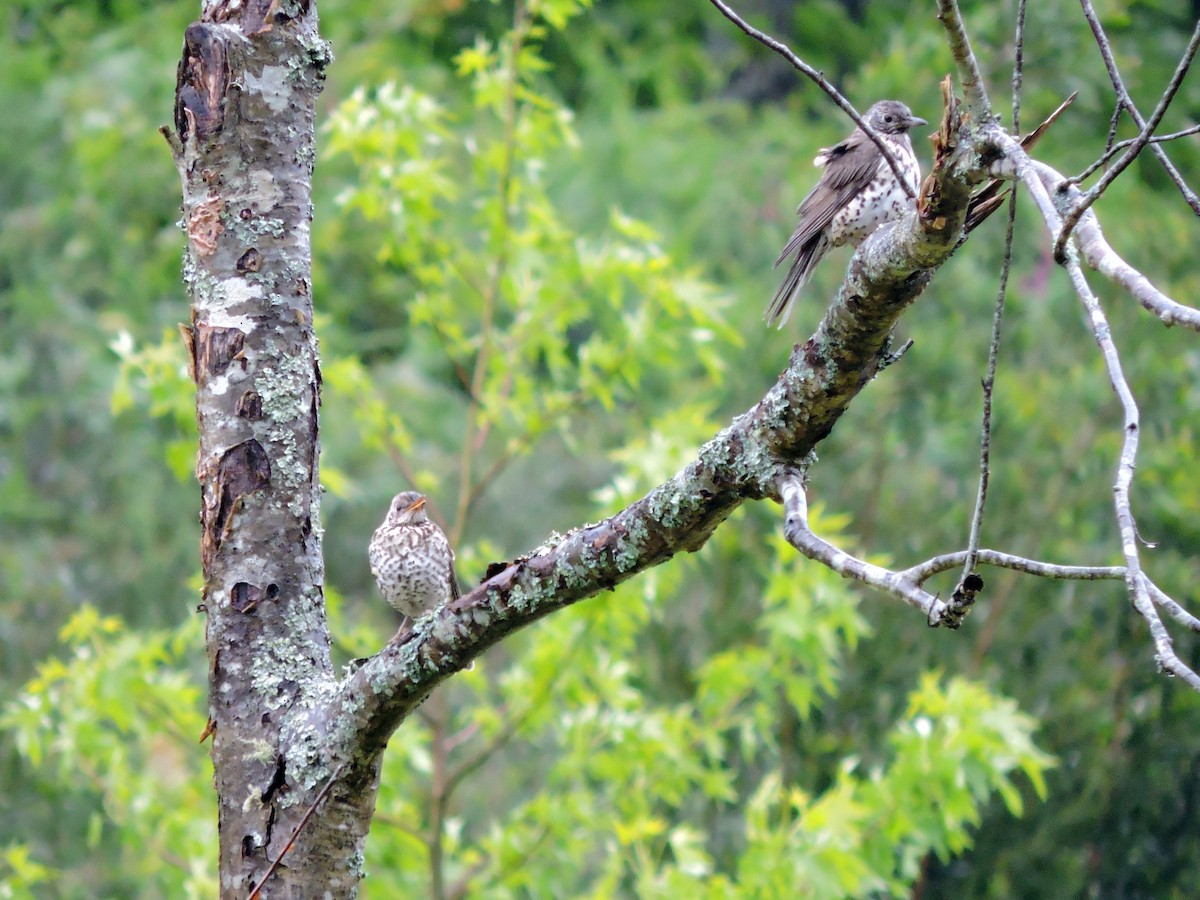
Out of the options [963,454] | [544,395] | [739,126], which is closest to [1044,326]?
[963,454]

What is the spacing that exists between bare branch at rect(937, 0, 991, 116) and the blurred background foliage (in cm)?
283

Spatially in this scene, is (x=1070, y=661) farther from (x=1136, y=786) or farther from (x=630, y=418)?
(x=630, y=418)

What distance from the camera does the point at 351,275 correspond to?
9.62 metres

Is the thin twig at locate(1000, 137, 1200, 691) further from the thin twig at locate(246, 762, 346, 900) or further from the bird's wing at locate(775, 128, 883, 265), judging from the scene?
the bird's wing at locate(775, 128, 883, 265)

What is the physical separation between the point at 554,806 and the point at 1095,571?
3.71m

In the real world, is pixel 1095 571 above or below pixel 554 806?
below

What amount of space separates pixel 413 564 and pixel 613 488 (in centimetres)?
87

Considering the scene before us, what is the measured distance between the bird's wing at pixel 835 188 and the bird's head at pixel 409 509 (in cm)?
165

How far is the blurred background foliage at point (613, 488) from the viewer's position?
4.83 m

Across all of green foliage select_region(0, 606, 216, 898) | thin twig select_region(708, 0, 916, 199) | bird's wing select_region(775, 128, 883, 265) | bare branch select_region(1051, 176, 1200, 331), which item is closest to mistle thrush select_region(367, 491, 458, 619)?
green foliage select_region(0, 606, 216, 898)

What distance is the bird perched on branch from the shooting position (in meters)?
3.74

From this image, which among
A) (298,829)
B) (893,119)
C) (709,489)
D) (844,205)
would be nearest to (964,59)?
(709,489)

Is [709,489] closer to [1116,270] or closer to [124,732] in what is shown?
[1116,270]

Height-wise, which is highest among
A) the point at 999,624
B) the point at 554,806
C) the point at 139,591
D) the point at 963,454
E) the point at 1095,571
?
the point at 139,591
